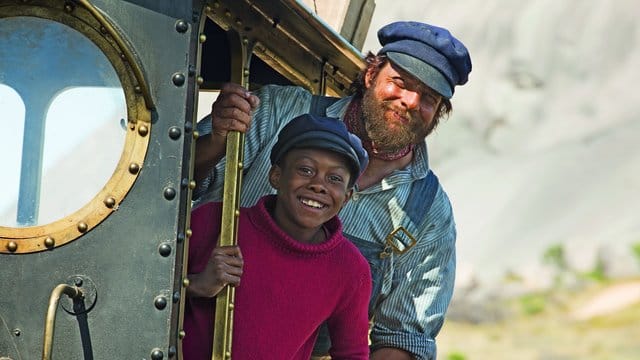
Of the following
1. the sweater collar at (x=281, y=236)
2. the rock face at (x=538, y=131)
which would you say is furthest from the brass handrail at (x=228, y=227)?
the rock face at (x=538, y=131)

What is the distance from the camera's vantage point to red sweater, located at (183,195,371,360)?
146 inches

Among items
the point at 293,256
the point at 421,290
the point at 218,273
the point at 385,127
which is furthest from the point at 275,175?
the point at 421,290

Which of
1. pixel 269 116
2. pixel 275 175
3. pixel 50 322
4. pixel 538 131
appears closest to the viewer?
pixel 50 322

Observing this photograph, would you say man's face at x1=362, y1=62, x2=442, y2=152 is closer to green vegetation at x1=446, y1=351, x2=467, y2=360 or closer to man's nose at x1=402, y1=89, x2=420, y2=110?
man's nose at x1=402, y1=89, x2=420, y2=110

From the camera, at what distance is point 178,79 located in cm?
336

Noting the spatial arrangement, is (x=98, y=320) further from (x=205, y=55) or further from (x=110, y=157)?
(x=205, y=55)

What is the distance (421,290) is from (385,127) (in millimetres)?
582

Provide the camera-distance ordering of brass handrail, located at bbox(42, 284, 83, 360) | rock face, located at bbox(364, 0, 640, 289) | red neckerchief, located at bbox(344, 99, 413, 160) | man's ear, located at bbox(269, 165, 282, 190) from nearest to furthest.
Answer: brass handrail, located at bbox(42, 284, 83, 360), man's ear, located at bbox(269, 165, 282, 190), red neckerchief, located at bbox(344, 99, 413, 160), rock face, located at bbox(364, 0, 640, 289)

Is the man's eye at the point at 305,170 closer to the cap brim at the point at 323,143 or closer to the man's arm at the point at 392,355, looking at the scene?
the cap brim at the point at 323,143

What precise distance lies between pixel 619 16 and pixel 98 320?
14.3 m

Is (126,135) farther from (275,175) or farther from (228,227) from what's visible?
Answer: (275,175)

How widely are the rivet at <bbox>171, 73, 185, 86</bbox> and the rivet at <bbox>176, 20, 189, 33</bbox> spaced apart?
0.11m

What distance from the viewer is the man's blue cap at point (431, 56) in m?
4.46

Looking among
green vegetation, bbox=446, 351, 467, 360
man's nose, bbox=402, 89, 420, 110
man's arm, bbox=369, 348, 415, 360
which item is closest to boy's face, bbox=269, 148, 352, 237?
man's nose, bbox=402, 89, 420, 110
